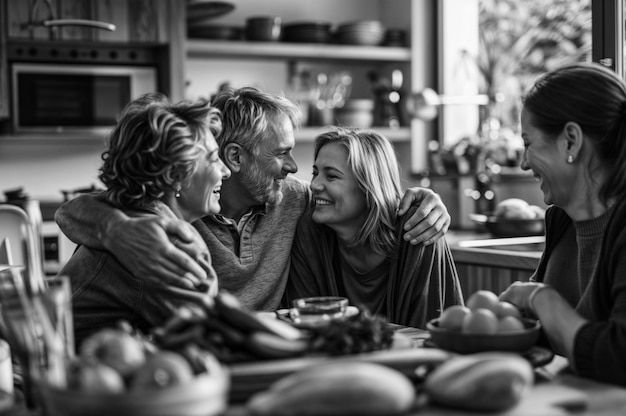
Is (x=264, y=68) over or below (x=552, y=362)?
over

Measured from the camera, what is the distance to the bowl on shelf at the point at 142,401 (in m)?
1.04

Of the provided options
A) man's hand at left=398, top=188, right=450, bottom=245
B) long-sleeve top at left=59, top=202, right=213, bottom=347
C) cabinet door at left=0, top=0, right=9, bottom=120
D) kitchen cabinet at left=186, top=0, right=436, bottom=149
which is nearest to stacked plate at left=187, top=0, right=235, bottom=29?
kitchen cabinet at left=186, top=0, right=436, bottom=149

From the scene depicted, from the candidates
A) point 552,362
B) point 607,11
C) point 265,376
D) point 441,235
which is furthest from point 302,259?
point 607,11

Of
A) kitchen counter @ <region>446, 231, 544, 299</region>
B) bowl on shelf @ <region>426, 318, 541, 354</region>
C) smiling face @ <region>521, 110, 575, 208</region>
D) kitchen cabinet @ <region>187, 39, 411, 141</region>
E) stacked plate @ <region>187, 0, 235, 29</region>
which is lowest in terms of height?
kitchen counter @ <region>446, 231, 544, 299</region>

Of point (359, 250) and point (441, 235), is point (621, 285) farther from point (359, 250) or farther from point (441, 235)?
point (359, 250)

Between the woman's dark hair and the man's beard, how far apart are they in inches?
39.3

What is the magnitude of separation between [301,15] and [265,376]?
15.5 feet

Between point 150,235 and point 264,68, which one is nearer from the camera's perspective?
point 150,235

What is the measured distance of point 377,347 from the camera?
1.46 m

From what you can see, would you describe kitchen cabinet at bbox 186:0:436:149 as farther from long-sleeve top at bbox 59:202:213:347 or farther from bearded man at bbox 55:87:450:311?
long-sleeve top at bbox 59:202:213:347

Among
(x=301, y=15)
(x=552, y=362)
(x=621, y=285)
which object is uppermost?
(x=301, y=15)

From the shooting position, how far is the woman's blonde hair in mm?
2529

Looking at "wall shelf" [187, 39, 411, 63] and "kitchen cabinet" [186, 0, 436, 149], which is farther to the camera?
"kitchen cabinet" [186, 0, 436, 149]

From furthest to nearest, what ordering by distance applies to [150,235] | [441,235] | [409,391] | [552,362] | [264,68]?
[264,68] → [441,235] → [150,235] → [552,362] → [409,391]
